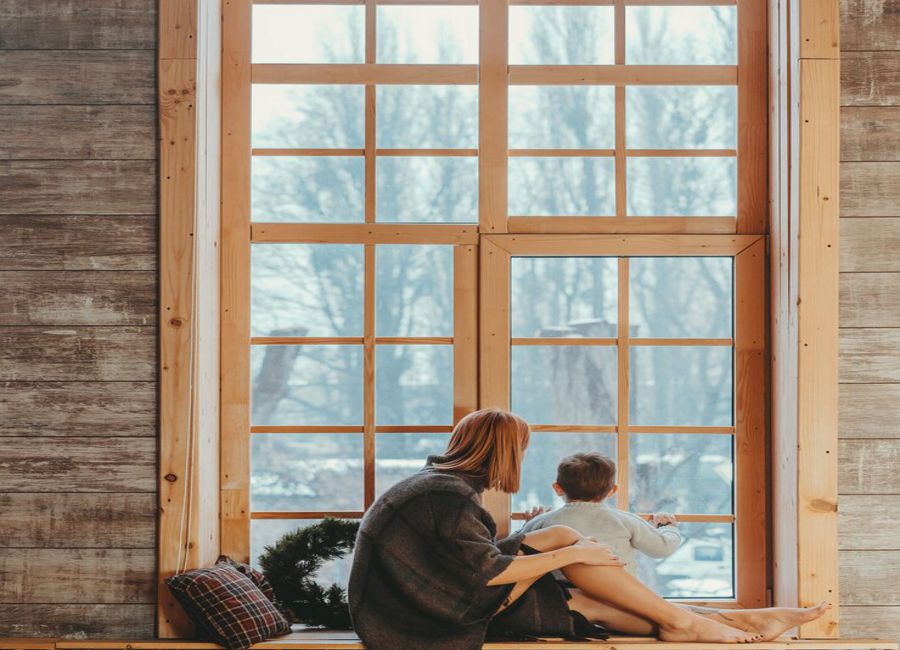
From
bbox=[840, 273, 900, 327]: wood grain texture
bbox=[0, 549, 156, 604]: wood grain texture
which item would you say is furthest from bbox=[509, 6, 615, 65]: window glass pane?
bbox=[0, 549, 156, 604]: wood grain texture

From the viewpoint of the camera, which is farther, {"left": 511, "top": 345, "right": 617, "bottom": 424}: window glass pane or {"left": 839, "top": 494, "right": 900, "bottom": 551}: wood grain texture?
{"left": 511, "top": 345, "right": 617, "bottom": 424}: window glass pane

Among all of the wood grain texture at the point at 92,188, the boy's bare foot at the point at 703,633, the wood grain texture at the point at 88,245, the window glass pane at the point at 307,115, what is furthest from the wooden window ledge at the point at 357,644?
the window glass pane at the point at 307,115

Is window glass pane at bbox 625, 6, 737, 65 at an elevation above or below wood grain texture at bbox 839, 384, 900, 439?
above

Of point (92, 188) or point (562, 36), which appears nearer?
point (92, 188)

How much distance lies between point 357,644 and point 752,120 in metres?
1.98

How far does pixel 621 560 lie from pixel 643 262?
92 cm

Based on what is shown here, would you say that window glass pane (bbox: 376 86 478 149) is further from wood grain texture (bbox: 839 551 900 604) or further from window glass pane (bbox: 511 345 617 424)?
wood grain texture (bbox: 839 551 900 604)

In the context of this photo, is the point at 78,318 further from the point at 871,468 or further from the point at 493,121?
the point at 871,468

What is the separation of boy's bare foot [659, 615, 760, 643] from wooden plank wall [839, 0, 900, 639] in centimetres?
38

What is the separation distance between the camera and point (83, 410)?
257 cm

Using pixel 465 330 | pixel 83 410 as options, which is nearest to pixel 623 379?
pixel 465 330

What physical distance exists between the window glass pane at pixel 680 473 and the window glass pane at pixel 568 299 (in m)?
0.38

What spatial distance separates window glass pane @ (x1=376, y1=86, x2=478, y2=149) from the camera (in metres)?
2.84

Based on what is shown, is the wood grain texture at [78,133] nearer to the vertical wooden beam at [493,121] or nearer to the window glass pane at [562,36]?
the vertical wooden beam at [493,121]
